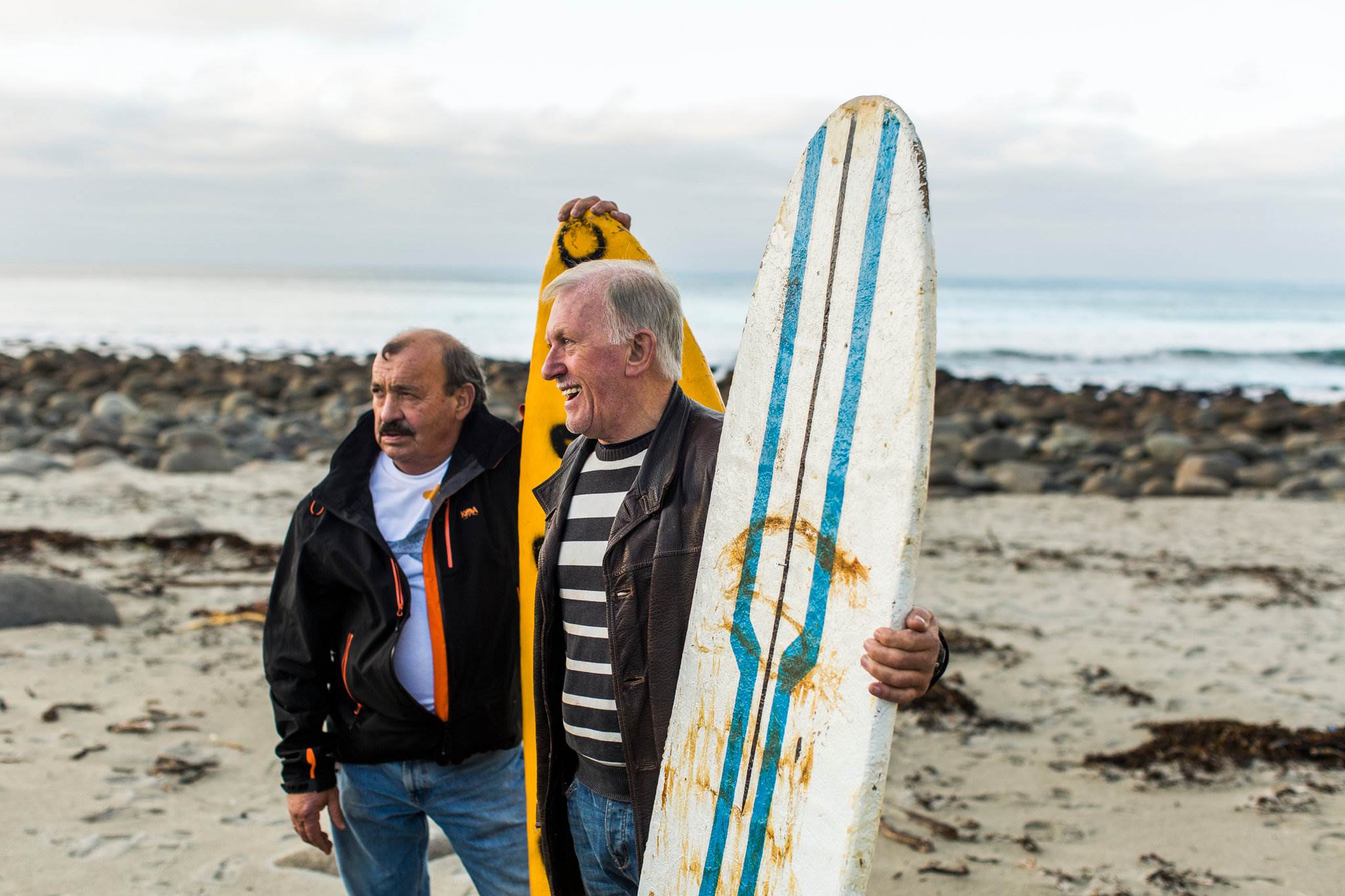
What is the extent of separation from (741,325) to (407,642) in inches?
1740

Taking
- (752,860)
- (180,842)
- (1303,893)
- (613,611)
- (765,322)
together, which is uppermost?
(765,322)

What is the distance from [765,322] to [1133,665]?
4346 mm

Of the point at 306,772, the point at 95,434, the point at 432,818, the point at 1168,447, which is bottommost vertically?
the point at 95,434

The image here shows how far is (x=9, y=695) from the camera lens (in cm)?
465

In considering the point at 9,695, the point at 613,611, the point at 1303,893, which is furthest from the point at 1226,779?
the point at 9,695

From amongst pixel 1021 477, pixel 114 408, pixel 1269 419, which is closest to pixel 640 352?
pixel 1021 477

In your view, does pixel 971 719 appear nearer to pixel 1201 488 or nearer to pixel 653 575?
pixel 653 575

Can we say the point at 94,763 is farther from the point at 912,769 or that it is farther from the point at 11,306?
the point at 11,306

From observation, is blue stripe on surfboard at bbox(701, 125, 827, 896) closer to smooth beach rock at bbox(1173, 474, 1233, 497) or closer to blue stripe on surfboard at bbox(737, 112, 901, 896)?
blue stripe on surfboard at bbox(737, 112, 901, 896)

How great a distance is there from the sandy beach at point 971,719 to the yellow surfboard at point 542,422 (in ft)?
3.56

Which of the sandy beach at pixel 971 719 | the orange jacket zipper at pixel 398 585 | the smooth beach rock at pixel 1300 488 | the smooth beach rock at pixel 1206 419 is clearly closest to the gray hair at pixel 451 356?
the orange jacket zipper at pixel 398 585

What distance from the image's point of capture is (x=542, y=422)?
295 cm

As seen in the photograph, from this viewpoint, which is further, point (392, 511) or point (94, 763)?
point (94, 763)

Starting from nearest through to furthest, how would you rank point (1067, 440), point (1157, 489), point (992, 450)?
point (1157, 489) → point (992, 450) → point (1067, 440)
